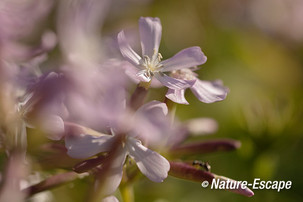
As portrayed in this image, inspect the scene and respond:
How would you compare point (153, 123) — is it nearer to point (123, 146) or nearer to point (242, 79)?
point (123, 146)

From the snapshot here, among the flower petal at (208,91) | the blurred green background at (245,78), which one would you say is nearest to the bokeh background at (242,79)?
the blurred green background at (245,78)

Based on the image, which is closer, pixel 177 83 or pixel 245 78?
pixel 177 83

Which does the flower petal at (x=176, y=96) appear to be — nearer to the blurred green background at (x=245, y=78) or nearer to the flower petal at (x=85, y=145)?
the flower petal at (x=85, y=145)

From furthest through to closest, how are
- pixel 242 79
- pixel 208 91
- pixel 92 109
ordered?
pixel 242 79
pixel 208 91
pixel 92 109

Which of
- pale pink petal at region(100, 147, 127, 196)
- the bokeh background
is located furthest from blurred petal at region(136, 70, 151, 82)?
the bokeh background

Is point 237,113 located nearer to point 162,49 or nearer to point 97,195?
point 162,49

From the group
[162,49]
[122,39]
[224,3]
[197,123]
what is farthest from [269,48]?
[122,39]

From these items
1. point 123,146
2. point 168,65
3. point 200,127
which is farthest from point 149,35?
point 200,127

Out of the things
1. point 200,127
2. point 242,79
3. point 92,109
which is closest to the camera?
point 92,109
